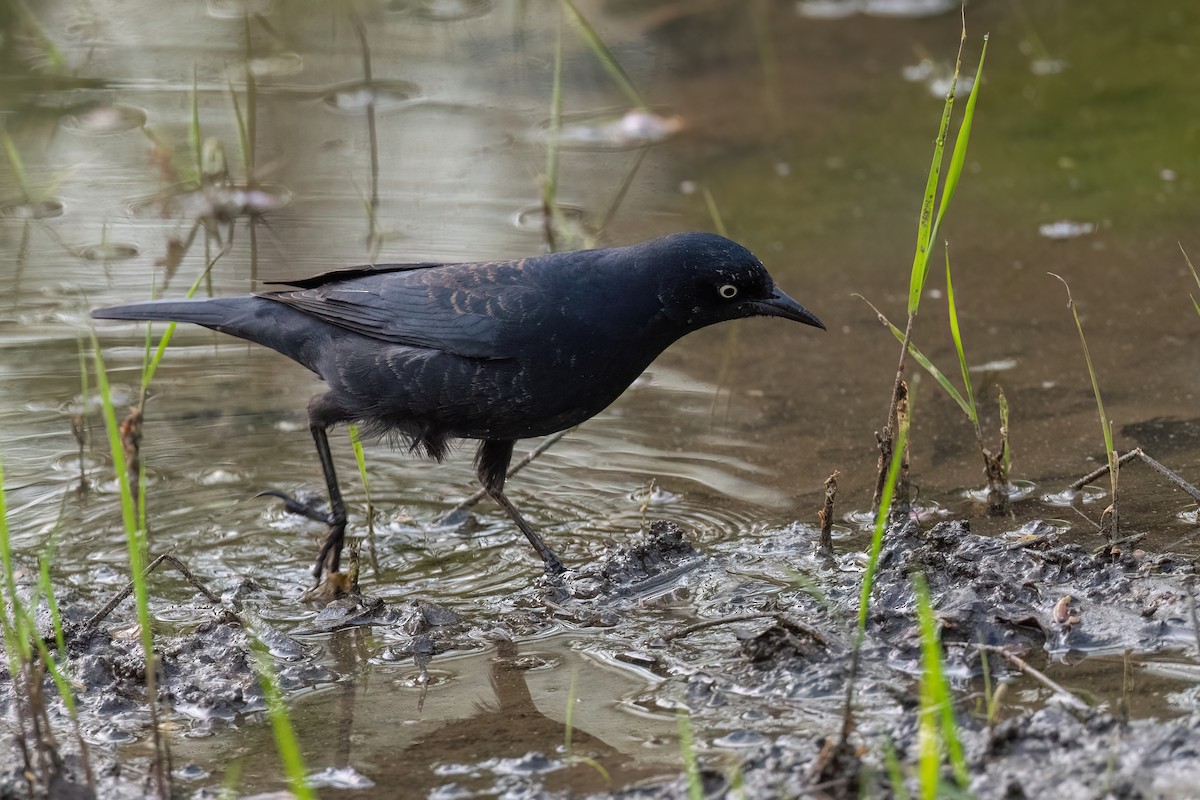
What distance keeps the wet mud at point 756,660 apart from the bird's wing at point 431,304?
865 mm

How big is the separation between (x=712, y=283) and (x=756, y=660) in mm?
1391

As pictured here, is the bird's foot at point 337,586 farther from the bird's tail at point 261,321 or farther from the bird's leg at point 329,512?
the bird's tail at point 261,321

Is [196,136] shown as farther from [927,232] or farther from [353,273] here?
[927,232]

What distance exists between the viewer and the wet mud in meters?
3.24

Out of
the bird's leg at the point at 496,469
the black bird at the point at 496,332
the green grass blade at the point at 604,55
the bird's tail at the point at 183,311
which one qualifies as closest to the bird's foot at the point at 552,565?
the black bird at the point at 496,332

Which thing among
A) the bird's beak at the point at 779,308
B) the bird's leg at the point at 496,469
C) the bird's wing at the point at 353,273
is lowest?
the bird's leg at the point at 496,469

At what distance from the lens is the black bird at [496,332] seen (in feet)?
15.3

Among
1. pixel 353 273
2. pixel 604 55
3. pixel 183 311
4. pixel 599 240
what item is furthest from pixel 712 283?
pixel 599 240

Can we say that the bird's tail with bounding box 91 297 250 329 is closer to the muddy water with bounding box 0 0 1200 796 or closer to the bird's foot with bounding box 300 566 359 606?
the muddy water with bounding box 0 0 1200 796

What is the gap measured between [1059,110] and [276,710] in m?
6.85

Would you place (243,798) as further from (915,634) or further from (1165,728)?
(1165,728)

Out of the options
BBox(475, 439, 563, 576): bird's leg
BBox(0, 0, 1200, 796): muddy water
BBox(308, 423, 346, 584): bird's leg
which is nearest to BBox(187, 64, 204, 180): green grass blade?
BBox(0, 0, 1200, 796): muddy water

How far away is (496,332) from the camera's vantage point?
15.5 feet

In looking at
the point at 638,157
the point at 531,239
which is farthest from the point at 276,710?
the point at 638,157
